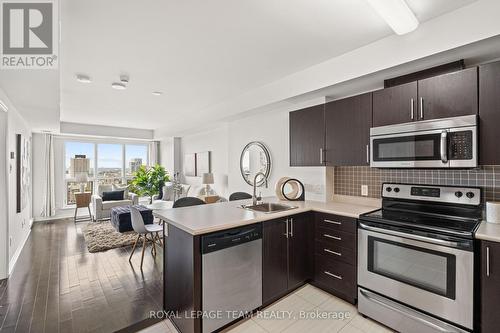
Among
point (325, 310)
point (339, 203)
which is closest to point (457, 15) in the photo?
point (339, 203)

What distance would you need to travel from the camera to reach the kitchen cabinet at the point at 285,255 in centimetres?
224

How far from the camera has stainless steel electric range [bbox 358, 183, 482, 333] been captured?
167 centimetres

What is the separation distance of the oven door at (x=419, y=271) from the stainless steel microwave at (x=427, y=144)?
63cm

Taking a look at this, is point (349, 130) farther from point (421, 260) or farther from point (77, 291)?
point (77, 291)

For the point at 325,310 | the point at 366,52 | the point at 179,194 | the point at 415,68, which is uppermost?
the point at 366,52

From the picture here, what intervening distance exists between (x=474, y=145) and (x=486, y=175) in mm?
476

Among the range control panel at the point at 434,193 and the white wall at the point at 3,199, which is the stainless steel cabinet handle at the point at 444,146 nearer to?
the range control panel at the point at 434,193

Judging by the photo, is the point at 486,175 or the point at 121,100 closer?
the point at 486,175

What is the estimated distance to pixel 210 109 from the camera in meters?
4.62

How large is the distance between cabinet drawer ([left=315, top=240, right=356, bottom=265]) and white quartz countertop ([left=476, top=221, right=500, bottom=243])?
93 centimetres

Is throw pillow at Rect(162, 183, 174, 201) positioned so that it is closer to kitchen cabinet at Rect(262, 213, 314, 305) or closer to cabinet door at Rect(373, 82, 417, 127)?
kitchen cabinet at Rect(262, 213, 314, 305)

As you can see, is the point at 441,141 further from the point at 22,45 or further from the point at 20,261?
the point at 20,261

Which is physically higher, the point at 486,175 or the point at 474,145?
the point at 474,145

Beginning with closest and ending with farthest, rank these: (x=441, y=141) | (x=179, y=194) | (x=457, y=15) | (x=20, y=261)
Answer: (x=457, y=15)
(x=441, y=141)
(x=20, y=261)
(x=179, y=194)
